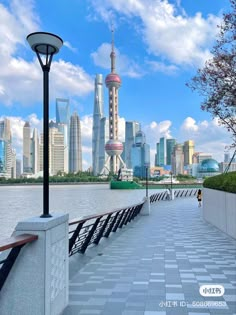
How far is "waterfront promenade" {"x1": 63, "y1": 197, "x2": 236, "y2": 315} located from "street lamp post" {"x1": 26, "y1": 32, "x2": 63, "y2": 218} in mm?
1570

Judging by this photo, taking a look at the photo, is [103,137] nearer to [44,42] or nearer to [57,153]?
[57,153]

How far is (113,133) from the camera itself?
138500mm

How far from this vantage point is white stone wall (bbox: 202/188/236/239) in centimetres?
1039

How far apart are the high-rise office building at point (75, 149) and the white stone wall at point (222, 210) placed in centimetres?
16133

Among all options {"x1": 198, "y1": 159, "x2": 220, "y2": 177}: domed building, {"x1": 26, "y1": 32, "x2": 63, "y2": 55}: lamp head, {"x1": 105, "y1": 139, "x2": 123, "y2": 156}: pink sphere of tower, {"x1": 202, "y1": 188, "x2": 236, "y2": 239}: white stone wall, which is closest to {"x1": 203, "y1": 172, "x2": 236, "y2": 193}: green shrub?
{"x1": 202, "y1": 188, "x2": 236, "y2": 239}: white stone wall

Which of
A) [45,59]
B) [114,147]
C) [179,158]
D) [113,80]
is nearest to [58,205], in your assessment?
[45,59]

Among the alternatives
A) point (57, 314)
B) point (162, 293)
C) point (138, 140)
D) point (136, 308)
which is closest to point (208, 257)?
point (162, 293)

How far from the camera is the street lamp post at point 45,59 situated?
13.5ft

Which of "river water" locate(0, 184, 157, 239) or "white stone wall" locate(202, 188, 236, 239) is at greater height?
"white stone wall" locate(202, 188, 236, 239)

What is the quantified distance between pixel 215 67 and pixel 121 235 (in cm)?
619

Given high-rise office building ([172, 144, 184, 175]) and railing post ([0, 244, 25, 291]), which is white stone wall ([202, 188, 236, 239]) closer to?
railing post ([0, 244, 25, 291])

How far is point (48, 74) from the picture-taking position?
4453 millimetres

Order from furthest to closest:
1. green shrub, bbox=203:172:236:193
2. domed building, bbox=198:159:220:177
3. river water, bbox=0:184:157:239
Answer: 1. domed building, bbox=198:159:220:177
2. river water, bbox=0:184:157:239
3. green shrub, bbox=203:172:236:193

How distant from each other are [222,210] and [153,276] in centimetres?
675
